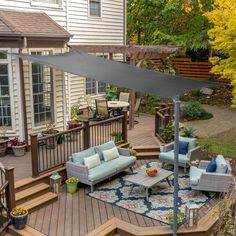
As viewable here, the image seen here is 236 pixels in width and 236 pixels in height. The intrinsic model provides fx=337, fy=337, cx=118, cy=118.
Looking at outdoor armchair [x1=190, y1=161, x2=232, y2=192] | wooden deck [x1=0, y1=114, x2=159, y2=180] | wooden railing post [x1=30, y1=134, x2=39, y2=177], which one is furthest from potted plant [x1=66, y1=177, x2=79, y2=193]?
outdoor armchair [x1=190, y1=161, x2=232, y2=192]

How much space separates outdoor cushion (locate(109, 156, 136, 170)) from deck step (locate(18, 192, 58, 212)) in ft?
5.97

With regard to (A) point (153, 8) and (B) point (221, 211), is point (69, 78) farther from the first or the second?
(A) point (153, 8)

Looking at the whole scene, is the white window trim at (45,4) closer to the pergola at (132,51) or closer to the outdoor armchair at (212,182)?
the pergola at (132,51)

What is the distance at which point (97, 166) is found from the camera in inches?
344

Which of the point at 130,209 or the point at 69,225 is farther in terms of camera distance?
the point at 130,209

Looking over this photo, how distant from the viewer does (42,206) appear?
7.50m

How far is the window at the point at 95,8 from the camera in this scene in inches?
547

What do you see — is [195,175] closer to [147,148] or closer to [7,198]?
[147,148]

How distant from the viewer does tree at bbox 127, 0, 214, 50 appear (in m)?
18.5

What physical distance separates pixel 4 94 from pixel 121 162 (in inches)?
149

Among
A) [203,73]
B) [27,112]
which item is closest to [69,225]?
[27,112]

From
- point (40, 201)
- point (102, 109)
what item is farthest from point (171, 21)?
point (40, 201)

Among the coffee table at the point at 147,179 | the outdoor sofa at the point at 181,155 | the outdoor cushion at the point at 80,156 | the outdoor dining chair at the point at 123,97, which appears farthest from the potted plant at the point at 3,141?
the outdoor dining chair at the point at 123,97

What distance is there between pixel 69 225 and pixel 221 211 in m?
2.99
